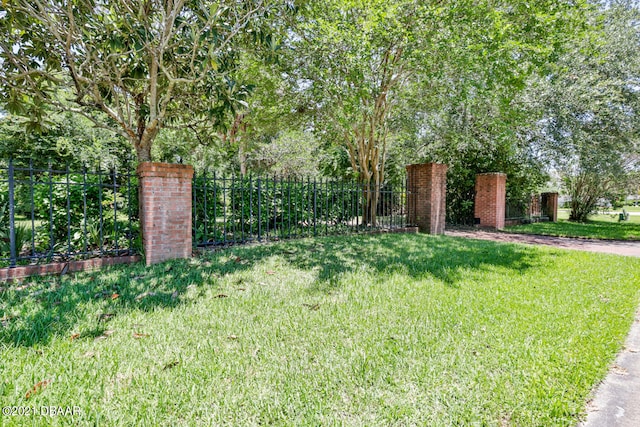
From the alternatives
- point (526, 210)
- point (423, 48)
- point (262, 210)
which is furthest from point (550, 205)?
point (262, 210)

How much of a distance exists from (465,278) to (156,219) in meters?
4.58

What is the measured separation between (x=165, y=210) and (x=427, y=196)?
280 inches

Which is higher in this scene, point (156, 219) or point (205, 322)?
point (156, 219)

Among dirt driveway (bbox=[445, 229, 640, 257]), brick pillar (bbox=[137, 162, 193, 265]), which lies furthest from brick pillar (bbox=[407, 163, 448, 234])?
brick pillar (bbox=[137, 162, 193, 265])

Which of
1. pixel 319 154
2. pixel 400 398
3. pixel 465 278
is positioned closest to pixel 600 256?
pixel 465 278

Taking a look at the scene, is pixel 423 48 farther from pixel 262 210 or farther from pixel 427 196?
pixel 262 210

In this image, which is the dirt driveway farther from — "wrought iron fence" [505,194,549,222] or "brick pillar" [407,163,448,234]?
"wrought iron fence" [505,194,549,222]

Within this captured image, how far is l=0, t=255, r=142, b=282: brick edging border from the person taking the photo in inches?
159

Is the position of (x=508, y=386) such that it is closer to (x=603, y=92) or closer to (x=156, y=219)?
(x=156, y=219)

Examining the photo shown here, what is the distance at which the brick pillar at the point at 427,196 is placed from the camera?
30.5 feet

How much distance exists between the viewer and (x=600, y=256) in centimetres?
631

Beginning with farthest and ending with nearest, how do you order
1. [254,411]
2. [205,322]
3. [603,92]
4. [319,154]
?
[319,154] → [603,92] → [205,322] → [254,411]

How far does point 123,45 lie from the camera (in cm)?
493

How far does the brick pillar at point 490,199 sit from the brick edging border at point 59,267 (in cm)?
1211
